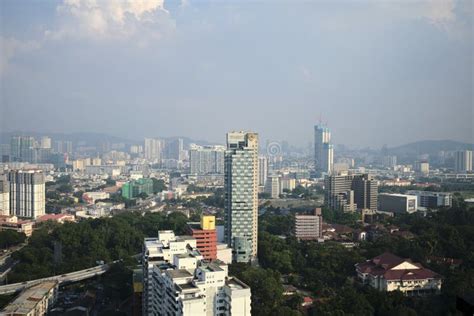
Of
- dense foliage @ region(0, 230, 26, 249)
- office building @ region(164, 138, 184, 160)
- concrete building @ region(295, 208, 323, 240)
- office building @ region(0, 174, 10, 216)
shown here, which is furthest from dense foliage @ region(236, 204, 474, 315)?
office building @ region(164, 138, 184, 160)

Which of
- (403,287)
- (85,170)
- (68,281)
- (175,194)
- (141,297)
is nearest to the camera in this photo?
(141,297)

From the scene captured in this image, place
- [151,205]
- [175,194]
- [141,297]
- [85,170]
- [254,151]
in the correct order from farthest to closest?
[85,170]
[175,194]
[151,205]
[254,151]
[141,297]

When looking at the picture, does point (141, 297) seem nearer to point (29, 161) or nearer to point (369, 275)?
point (369, 275)

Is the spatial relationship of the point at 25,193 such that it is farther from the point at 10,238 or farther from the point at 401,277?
the point at 401,277

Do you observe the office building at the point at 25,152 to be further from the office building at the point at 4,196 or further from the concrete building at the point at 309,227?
the concrete building at the point at 309,227

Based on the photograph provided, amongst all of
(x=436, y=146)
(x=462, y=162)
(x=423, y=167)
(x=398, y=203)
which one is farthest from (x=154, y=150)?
(x=436, y=146)

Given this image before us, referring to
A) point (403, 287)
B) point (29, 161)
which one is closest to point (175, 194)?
point (29, 161)

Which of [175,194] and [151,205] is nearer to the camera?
[151,205]
